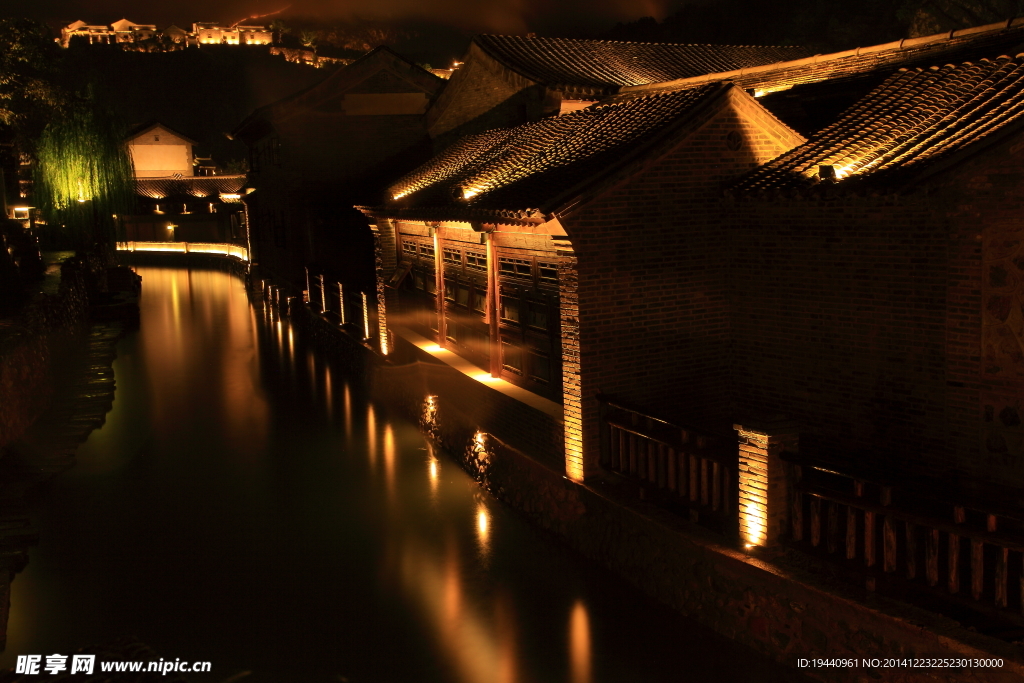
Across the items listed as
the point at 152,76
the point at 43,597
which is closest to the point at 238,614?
the point at 43,597

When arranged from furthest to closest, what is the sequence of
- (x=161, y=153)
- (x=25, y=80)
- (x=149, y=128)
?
(x=161, y=153), (x=149, y=128), (x=25, y=80)

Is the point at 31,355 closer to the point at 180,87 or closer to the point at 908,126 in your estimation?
the point at 908,126

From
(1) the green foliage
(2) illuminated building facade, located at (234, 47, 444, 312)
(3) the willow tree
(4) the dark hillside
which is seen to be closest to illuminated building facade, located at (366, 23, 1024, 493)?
(2) illuminated building facade, located at (234, 47, 444, 312)

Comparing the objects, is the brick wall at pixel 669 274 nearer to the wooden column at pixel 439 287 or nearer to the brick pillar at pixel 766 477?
the brick pillar at pixel 766 477

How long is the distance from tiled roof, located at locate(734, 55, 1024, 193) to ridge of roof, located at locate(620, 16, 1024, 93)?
263 centimetres

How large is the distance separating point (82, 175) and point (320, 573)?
100 feet

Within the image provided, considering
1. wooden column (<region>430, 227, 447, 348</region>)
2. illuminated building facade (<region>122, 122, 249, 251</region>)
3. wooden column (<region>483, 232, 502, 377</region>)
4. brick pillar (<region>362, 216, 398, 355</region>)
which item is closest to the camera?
wooden column (<region>483, 232, 502, 377</region>)

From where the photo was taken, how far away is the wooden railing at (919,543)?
5.43 metres

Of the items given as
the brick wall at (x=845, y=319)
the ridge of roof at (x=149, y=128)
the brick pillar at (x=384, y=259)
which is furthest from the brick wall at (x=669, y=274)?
the ridge of roof at (x=149, y=128)

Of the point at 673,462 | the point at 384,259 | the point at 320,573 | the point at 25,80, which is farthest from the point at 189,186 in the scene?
the point at 673,462

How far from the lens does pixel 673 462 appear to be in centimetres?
796

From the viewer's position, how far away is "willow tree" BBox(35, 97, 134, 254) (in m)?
34.2

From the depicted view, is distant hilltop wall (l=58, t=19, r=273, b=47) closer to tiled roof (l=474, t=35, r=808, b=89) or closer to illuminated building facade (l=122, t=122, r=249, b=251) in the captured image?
illuminated building facade (l=122, t=122, r=249, b=251)

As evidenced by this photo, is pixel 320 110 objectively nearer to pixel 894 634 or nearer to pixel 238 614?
pixel 238 614
